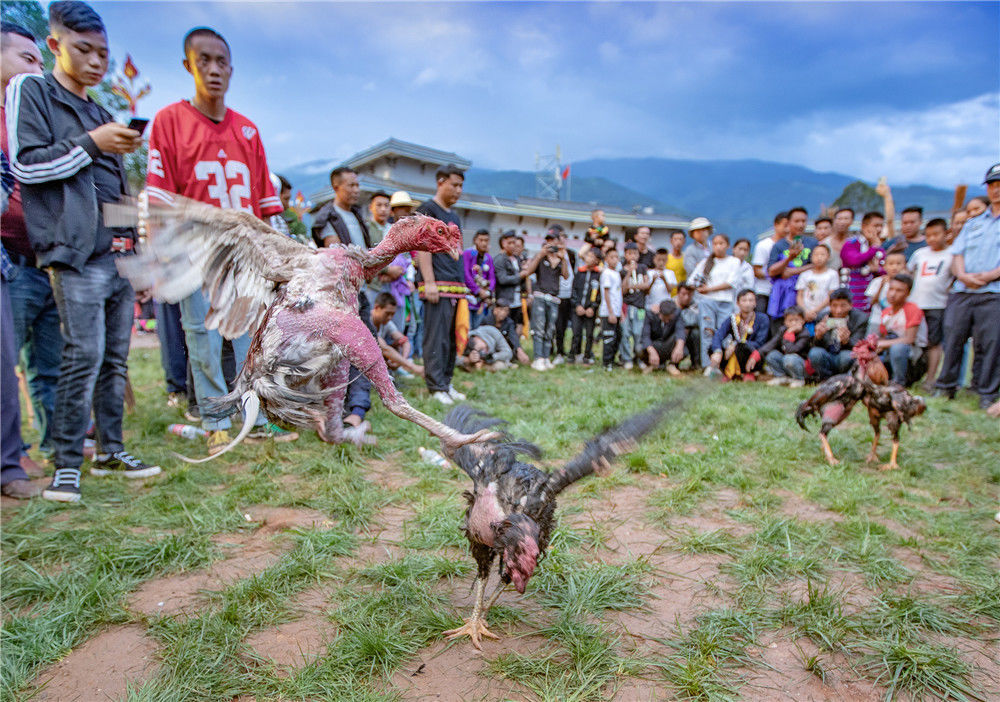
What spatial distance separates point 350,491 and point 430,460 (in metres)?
0.74

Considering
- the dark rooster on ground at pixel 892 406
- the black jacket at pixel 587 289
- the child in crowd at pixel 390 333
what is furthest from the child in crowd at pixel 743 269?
the child in crowd at pixel 390 333

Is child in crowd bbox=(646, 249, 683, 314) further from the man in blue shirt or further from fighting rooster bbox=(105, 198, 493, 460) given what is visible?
fighting rooster bbox=(105, 198, 493, 460)

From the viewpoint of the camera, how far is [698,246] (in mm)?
9461

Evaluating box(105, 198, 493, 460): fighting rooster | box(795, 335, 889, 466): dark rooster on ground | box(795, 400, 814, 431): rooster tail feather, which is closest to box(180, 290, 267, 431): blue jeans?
box(105, 198, 493, 460): fighting rooster

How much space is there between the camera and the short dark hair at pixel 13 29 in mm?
3279

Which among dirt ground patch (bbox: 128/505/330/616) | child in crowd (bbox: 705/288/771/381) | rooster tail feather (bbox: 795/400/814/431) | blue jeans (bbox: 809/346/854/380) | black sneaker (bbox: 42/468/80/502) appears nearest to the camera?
dirt ground patch (bbox: 128/505/330/616)

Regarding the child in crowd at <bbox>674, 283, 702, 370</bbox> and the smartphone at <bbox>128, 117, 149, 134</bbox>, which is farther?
the child in crowd at <bbox>674, 283, 702, 370</bbox>

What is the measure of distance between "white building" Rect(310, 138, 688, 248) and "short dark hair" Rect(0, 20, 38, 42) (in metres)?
13.0

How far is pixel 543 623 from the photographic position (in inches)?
92.4

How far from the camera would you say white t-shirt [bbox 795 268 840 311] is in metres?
7.77

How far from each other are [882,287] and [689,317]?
8.79 ft

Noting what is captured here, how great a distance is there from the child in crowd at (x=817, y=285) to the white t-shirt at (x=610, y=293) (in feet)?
9.14

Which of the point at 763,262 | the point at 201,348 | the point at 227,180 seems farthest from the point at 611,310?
the point at 227,180

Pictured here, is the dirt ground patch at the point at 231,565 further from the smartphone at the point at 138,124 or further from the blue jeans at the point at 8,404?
the smartphone at the point at 138,124
